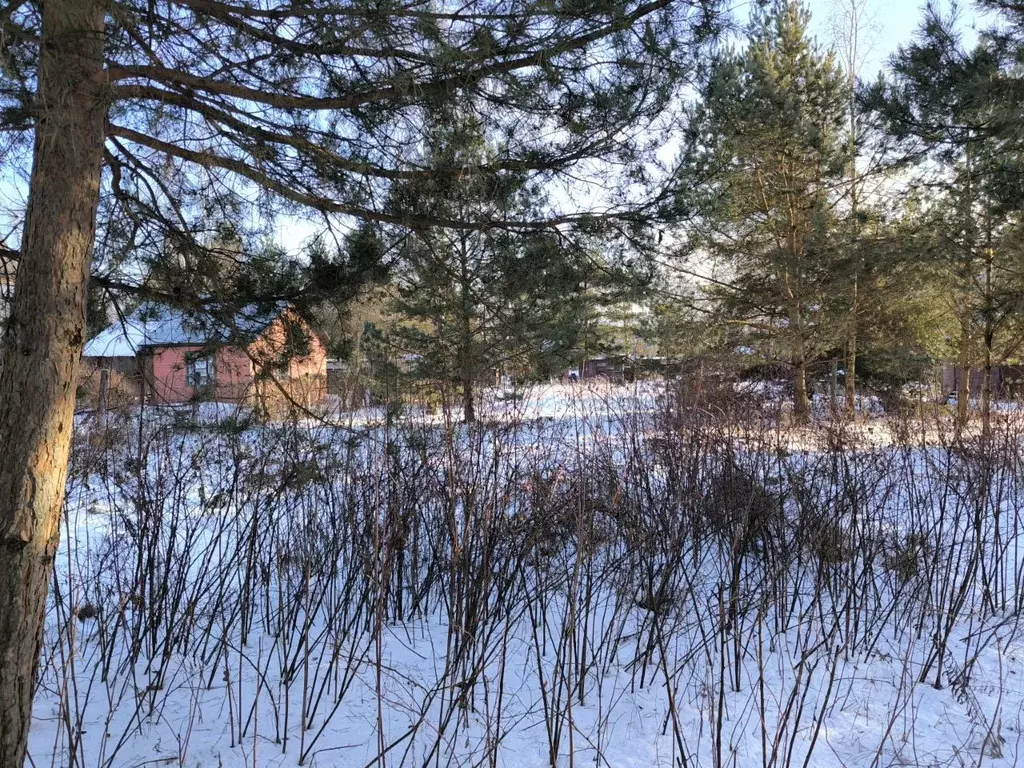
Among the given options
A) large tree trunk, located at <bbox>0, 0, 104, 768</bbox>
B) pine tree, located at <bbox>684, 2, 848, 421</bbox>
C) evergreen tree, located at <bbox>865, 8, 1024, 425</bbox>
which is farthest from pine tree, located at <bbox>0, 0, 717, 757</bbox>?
pine tree, located at <bbox>684, 2, 848, 421</bbox>

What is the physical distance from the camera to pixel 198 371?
3.83 metres

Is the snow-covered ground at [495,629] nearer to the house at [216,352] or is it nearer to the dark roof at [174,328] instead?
the house at [216,352]

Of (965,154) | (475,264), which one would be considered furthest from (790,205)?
(475,264)

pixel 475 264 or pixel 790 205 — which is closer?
pixel 475 264

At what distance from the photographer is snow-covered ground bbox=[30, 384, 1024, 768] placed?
235 cm

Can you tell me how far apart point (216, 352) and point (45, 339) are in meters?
1.46

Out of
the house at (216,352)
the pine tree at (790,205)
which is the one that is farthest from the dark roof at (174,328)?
the pine tree at (790,205)

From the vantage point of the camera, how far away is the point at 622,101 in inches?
119

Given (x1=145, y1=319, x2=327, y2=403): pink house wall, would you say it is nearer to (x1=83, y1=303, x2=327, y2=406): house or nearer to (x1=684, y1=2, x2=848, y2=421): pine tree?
(x1=83, y1=303, x2=327, y2=406): house

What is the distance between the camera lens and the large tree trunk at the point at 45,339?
1967 mm

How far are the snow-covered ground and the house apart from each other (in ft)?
0.82

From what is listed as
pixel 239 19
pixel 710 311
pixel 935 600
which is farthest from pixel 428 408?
pixel 710 311

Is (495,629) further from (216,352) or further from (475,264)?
(216,352)

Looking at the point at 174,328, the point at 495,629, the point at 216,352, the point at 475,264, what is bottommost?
the point at 495,629
